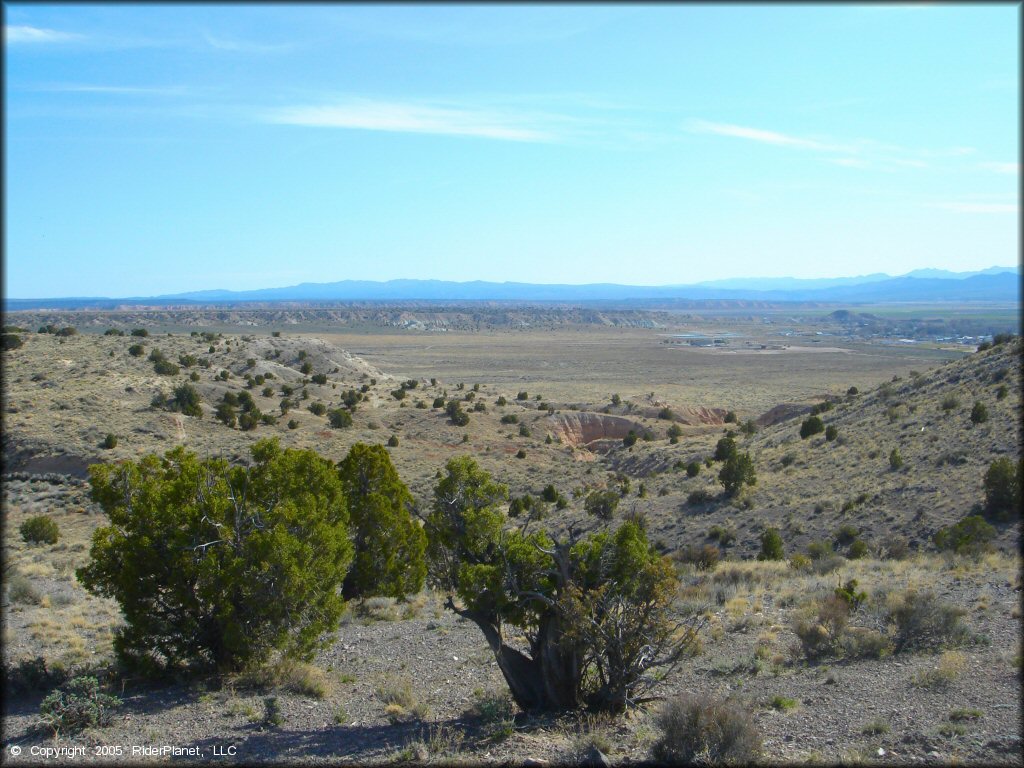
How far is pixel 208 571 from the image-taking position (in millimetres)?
10859

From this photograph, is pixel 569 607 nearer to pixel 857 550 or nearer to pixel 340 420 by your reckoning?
pixel 857 550

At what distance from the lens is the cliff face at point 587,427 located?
4759 cm

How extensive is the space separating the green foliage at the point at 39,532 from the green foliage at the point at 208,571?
1555cm

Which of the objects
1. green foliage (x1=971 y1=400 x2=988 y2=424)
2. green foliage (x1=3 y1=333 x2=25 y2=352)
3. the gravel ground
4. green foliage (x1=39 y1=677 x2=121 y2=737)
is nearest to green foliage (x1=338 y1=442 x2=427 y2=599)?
the gravel ground

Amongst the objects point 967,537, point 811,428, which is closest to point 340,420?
point 811,428

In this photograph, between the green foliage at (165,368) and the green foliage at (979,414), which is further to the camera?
the green foliage at (165,368)

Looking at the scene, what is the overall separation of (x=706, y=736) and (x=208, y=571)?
23.8ft

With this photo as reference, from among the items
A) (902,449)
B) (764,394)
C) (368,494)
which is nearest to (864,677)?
(368,494)

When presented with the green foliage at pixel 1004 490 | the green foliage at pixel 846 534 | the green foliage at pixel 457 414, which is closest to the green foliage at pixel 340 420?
the green foliage at pixel 457 414

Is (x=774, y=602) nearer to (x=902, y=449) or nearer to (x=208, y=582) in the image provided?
(x=208, y=582)

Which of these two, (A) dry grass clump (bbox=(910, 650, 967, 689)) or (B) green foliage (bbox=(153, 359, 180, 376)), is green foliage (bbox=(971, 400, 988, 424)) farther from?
(B) green foliage (bbox=(153, 359, 180, 376))

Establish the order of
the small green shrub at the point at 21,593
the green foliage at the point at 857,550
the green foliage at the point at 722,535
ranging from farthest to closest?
1. the green foliage at the point at 722,535
2. the green foliage at the point at 857,550
3. the small green shrub at the point at 21,593

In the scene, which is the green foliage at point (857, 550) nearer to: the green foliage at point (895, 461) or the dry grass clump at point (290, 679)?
the green foliage at point (895, 461)

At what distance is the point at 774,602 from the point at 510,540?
7361 millimetres
